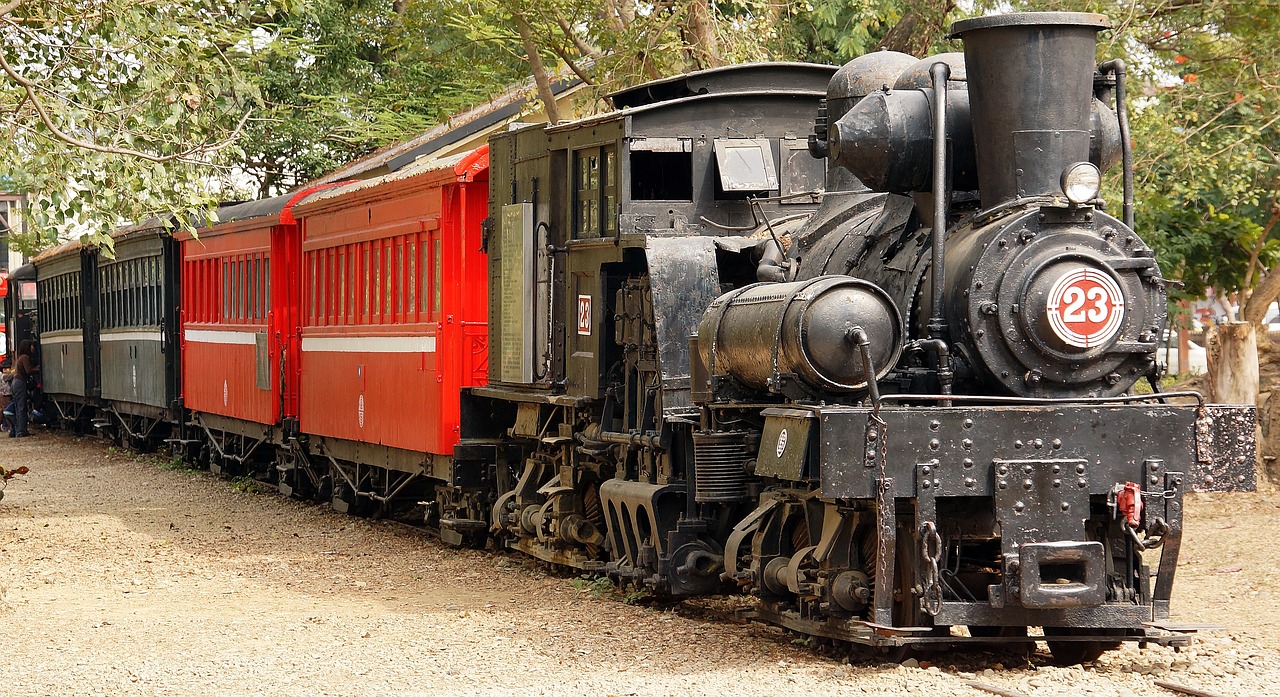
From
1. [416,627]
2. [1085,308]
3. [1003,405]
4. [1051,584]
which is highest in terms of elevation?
[1085,308]

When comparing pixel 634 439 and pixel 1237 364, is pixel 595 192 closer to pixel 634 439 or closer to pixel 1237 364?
pixel 634 439

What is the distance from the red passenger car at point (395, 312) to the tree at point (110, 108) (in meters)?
1.65

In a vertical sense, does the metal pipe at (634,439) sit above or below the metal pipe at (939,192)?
below

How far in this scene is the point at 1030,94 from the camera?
7.32m

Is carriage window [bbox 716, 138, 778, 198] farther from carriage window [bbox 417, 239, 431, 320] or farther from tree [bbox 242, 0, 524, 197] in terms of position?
tree [bbox 242, 0, 524, 197]

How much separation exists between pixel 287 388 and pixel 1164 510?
11631mm

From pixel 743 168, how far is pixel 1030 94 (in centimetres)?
276

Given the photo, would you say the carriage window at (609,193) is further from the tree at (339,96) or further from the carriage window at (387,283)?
the tree at (339,96)

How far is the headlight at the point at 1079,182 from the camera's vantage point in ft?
23.8

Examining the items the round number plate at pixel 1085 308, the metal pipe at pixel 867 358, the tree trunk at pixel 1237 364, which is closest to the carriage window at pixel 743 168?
the metal pipe at pixel 867 358

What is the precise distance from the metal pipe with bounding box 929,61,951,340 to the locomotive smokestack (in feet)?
0.48

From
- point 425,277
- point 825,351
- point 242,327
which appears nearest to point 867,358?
point 825,351

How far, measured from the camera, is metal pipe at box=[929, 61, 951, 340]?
7.32 m

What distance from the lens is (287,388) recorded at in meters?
17.2
